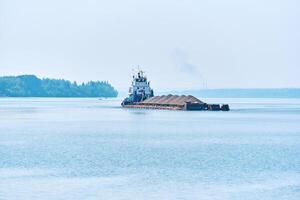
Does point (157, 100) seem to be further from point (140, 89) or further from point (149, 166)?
point (149, 166)

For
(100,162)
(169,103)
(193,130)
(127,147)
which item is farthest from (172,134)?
(169,103)

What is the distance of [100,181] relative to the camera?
3409cm

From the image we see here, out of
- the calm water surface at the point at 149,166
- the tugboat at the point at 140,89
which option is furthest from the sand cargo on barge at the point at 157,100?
the calm water surface at the point at 149,166

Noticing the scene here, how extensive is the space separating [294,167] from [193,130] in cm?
3753

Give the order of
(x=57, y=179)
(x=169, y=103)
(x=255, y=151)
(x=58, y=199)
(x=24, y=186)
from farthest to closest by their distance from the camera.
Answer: (x=169, y=103) < (x=255, y=151) < (x=57, y=179) < (x=24, y=186) < (x=58, y=199)

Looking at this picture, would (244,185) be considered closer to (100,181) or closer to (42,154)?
(100,181)

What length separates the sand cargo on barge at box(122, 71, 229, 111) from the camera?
147 meters

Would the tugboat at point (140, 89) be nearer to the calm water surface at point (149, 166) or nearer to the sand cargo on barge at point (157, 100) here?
the sand cargo on barge at point (157, 100)

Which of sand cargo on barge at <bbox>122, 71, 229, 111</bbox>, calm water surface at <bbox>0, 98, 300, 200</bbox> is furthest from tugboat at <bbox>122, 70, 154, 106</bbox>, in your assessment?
calm water surface at <bbox>0, 98, 300, 200</bbox>

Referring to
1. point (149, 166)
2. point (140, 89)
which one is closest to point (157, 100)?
point (140, 89)

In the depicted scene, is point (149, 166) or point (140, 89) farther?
point (140, 89)

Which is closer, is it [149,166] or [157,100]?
[149,166]

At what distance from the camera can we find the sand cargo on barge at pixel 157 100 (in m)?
147

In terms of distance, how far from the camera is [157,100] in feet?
515
